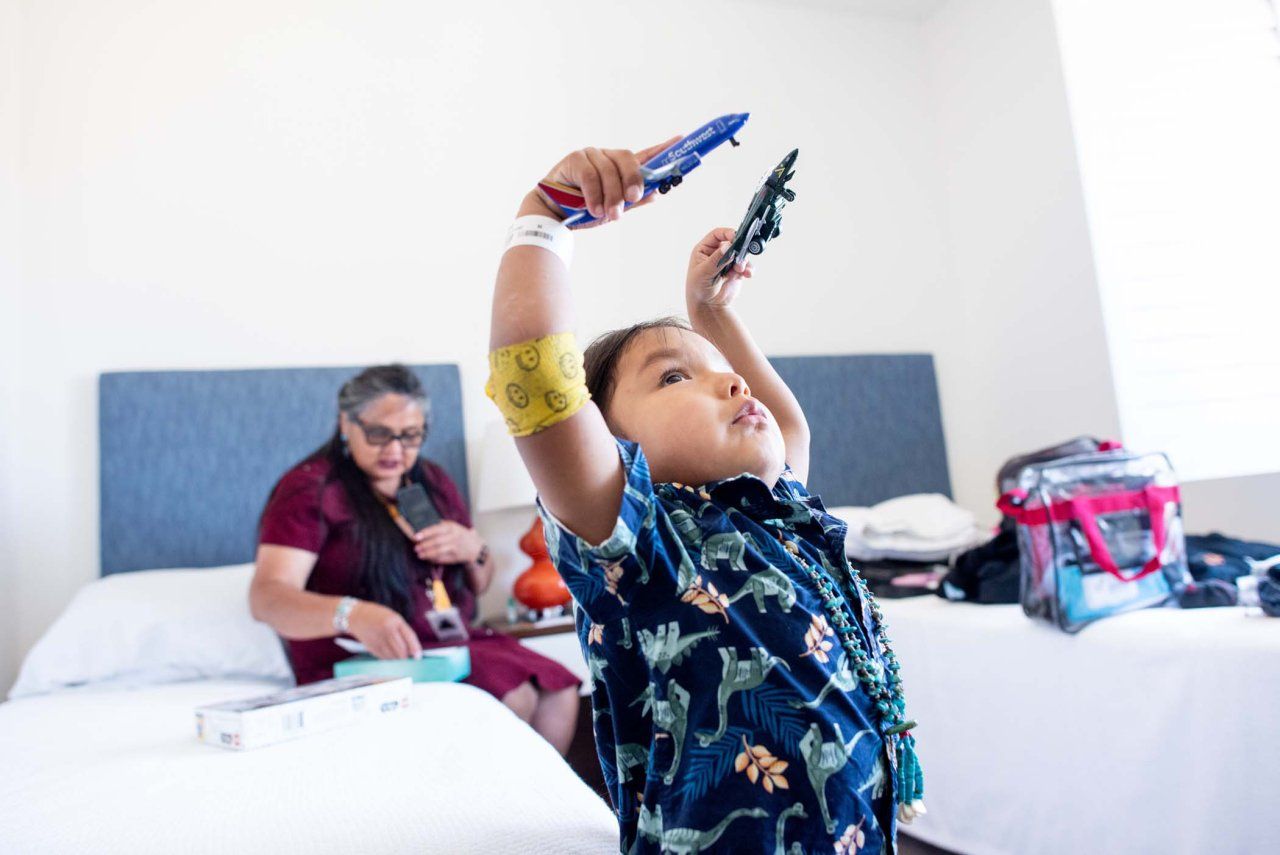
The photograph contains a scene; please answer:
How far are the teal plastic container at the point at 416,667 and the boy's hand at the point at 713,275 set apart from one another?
1194 mm

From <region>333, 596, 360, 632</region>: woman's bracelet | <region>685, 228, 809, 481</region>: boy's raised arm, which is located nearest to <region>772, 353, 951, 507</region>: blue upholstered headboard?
<region>333, 596, 360, 632</region>: woman's bracelet

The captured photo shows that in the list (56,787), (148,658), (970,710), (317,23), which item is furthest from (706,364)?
(317,23)

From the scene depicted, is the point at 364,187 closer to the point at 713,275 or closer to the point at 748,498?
the point at 713,275

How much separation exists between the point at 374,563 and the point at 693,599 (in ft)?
4.97

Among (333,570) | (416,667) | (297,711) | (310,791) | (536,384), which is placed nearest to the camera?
(536,384)

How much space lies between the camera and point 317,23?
2994 millimetres

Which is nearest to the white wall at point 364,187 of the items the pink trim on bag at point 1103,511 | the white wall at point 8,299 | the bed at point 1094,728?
the white wall at point 8,299

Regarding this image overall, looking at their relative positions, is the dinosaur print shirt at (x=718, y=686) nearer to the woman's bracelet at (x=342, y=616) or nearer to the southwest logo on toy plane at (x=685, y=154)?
the southwest logo on toy plane at (x=685, y=154)

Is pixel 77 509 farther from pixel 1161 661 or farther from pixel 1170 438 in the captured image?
pixel 1170 438

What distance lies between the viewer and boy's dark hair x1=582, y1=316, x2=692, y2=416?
3.19 feet

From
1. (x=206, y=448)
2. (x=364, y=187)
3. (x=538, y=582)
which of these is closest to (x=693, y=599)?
(x=538, y=582)

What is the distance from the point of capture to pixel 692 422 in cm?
87

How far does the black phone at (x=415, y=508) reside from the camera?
2.26 meters

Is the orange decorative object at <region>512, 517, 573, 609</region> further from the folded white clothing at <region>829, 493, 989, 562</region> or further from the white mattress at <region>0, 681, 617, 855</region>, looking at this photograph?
the white mattress at <region>0, 681, 617, 855</region>
